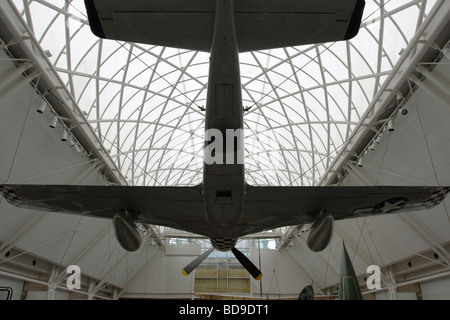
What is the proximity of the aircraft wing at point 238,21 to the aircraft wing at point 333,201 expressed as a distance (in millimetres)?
5059

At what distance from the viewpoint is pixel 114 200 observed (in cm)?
1023

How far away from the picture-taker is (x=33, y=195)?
960 cm

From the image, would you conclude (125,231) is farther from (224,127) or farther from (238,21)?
(238,21)

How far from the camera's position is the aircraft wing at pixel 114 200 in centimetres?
941

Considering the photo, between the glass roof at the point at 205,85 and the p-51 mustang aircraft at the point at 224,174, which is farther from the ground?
the glass roof at the point at 205,85

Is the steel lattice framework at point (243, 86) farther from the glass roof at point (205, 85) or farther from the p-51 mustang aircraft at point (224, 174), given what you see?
Result: the p-51 mustang aircraft at point (224, 174)

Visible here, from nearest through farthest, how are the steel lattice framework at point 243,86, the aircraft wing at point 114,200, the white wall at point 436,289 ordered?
the aircraft wing at point 114,200 < the steel lattice framework at point 243,86 < the white wall at point 436,289

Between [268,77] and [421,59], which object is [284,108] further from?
[421,59]

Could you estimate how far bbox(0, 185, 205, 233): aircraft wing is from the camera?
941cm

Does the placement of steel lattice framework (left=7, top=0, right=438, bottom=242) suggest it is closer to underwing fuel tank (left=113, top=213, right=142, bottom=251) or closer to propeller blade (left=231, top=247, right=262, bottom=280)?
underwing fuel tank (left=113, top=213, right=142, bottom=251)

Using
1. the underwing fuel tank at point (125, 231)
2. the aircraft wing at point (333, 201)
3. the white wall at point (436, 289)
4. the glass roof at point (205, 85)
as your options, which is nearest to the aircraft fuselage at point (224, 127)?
the aircraft wing at point (333, 201)

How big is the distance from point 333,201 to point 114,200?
758 cm

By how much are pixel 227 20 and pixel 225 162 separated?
3.83 meters

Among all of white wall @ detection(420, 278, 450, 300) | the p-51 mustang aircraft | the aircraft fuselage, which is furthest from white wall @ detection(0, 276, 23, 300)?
white wall @ detection(420, 278, 450, 300)
